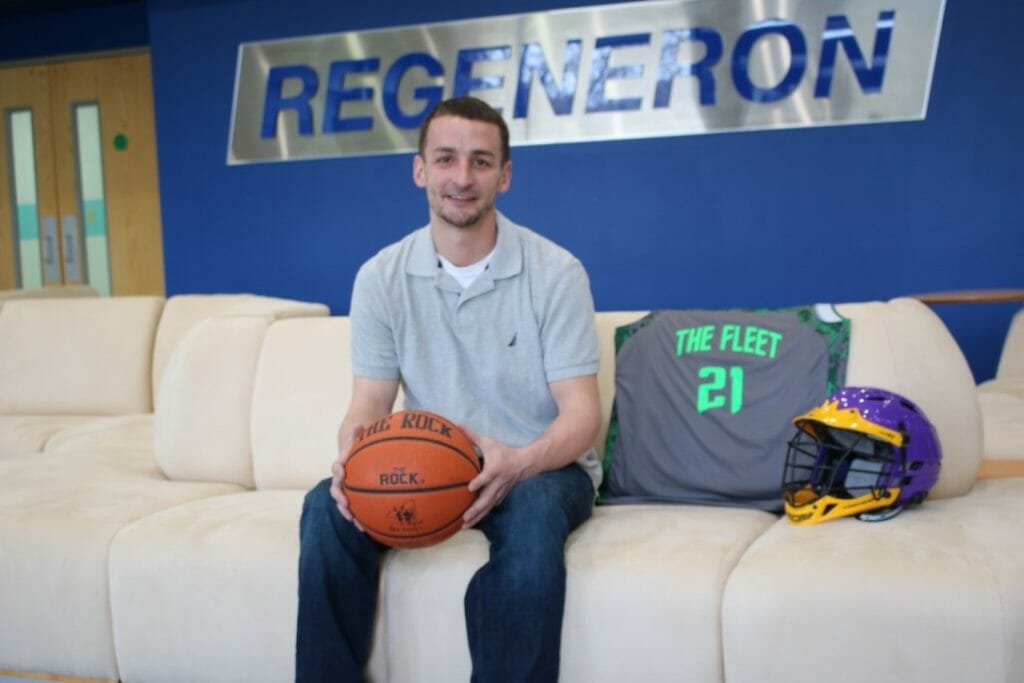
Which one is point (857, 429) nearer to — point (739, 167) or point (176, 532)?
point (176, 532)

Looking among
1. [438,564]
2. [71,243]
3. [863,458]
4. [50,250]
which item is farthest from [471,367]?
[50,250]

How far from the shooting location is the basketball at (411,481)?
203 centimetres

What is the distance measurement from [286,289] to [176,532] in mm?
3725

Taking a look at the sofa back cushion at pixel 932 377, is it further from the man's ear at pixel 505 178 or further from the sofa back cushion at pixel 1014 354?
the sofa back cushion at pixel 1014 354

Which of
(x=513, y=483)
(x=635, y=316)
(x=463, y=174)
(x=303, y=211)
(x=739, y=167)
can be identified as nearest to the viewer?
(x=513, y=483)

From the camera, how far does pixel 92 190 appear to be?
302 inches

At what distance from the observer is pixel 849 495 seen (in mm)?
2307

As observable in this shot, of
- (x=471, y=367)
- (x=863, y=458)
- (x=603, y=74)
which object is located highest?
(x=603, y=74)

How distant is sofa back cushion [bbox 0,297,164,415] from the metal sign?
5.81 ft

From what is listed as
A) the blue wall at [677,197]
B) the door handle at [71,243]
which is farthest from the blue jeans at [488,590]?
the door handle at [71,243]

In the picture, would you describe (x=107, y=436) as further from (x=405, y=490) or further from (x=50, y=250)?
(x=50, y=250)

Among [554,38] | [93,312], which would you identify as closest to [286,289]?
[93,312]

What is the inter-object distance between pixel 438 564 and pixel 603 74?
3.58 meters

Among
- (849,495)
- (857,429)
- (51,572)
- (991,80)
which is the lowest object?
(51,572)
